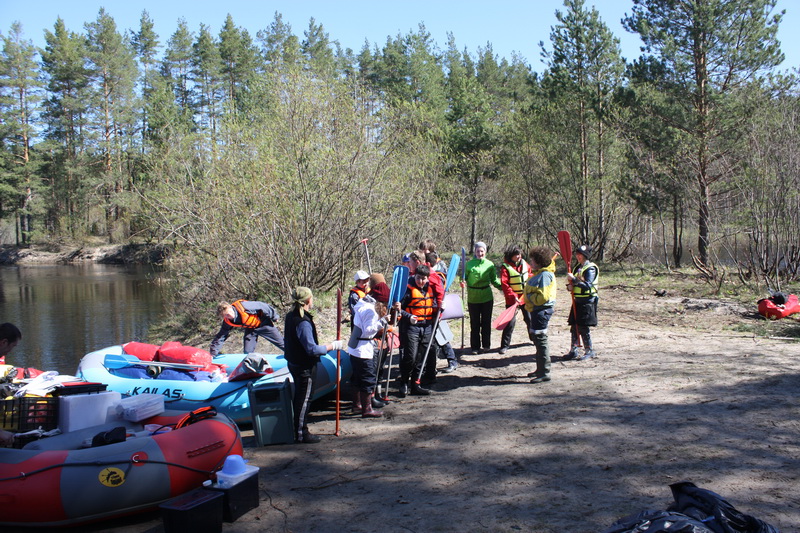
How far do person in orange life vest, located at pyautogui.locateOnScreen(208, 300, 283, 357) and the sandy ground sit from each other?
180 cm

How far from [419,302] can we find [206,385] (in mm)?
2572

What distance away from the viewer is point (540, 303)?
22.4 ft

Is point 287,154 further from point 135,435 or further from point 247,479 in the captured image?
point 247,479

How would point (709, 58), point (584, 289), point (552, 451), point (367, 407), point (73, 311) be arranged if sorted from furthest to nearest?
point (73, 311) < point (709, 58) < point (584, 289) < point (367, 407) < point (552, 451)

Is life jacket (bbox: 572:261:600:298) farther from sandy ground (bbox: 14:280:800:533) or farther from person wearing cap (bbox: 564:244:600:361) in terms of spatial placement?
sandy ground (bbox: 14:280:800:533)

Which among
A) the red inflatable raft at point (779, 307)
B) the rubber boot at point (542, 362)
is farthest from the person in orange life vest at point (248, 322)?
the red inflatable raft at point (779, 307)

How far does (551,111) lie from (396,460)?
19.1 metres

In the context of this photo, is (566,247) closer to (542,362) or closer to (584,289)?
(584,289)

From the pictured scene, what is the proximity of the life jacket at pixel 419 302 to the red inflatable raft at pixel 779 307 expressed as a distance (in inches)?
248

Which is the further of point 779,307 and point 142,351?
point 779,307

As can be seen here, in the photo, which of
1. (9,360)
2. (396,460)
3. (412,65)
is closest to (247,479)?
(396,460)

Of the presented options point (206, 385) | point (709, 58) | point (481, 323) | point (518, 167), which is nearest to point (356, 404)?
point (206, 385)

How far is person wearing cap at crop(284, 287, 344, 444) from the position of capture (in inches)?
212

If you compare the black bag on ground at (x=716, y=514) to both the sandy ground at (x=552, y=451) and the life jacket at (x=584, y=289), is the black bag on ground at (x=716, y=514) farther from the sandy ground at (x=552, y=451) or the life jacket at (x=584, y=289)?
the life jacket at (x=584, y=289)
